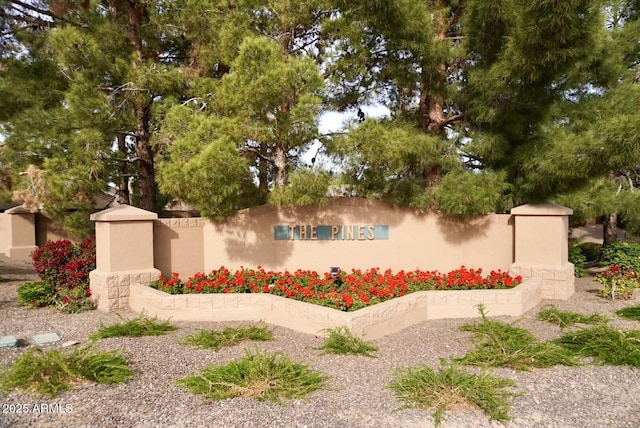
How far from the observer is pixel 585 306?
7.90 meters

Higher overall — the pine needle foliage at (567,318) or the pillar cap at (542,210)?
the pillar cap at (542,210)

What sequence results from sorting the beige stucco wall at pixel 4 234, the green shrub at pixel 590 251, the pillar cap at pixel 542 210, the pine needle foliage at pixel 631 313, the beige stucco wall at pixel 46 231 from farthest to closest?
the beige stucco wall at pixel 46 231
the beige stucco wall at pixel 4 234
the green shrub at pixel 590 251
the pillar cap at pixel 542 210
the pine needle foliage at pixel 631 313

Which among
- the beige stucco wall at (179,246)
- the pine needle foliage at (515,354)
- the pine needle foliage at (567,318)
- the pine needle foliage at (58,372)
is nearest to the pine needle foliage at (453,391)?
the pine needle foliage at (515,354)

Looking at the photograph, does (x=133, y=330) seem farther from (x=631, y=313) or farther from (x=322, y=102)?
(x=631, y=313)

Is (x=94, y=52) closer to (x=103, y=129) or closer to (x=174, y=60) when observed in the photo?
(x=103, y=129)

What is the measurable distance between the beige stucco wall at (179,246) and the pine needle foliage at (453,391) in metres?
5.68

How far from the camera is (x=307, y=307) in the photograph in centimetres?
636

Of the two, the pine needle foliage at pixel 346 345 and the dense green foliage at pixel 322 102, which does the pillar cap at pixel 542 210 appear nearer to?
the dense green foliage at pixel 322 102

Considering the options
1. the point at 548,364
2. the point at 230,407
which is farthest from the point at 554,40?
the point at 230,407

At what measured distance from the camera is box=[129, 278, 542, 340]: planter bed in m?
6.41

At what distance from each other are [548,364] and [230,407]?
356cm

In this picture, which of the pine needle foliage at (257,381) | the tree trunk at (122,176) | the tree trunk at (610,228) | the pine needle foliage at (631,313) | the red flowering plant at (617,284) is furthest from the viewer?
the tree trunk at (610,228)

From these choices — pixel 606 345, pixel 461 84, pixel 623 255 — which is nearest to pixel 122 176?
pixel 461 84

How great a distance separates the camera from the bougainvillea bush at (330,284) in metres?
7.05
